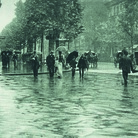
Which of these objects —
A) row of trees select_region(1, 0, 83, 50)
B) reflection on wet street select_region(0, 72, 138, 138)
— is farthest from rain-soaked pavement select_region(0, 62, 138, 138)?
row of trees select_region(1, 0, 83, 50)

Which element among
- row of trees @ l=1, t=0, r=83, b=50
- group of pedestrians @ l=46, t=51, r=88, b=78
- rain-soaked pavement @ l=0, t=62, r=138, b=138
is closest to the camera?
rain-soaked pavement @ l=0, t=62, r=138, b=138

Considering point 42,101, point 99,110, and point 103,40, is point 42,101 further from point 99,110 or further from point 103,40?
point 103,40

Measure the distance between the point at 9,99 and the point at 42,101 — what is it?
115cm

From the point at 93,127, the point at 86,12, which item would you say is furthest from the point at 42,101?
the point at 86,12

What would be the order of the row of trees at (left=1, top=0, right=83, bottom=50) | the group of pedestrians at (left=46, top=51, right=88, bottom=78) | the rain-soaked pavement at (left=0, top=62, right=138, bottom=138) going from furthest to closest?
the row of trees at (left=1, top=0, right=83, bottom=50) → the group of pedestrians at (left=46, top=51, right=88, bottom=78) → the rain-soaked pavement at (left=0, top=62, right=138, bottom=138)

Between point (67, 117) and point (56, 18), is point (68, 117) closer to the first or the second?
point (67, 117)

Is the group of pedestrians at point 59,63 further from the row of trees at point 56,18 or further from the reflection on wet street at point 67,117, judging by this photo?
the row of trees at point 56,18

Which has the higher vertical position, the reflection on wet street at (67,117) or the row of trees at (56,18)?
the row of trees at (56,18)

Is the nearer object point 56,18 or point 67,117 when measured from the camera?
point 67,117

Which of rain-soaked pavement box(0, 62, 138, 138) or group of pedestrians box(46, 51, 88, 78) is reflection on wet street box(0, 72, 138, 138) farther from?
group of pedestrians box(46, 51, 88, 78)

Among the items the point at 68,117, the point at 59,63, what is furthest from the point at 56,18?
the point at 68,117

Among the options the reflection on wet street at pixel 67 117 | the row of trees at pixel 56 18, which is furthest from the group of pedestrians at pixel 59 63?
the row of trees at pixel 56 18

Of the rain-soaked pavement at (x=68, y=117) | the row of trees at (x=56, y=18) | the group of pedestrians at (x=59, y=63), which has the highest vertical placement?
the row of trees at (x=56, y=18)

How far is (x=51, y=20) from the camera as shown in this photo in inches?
2060
